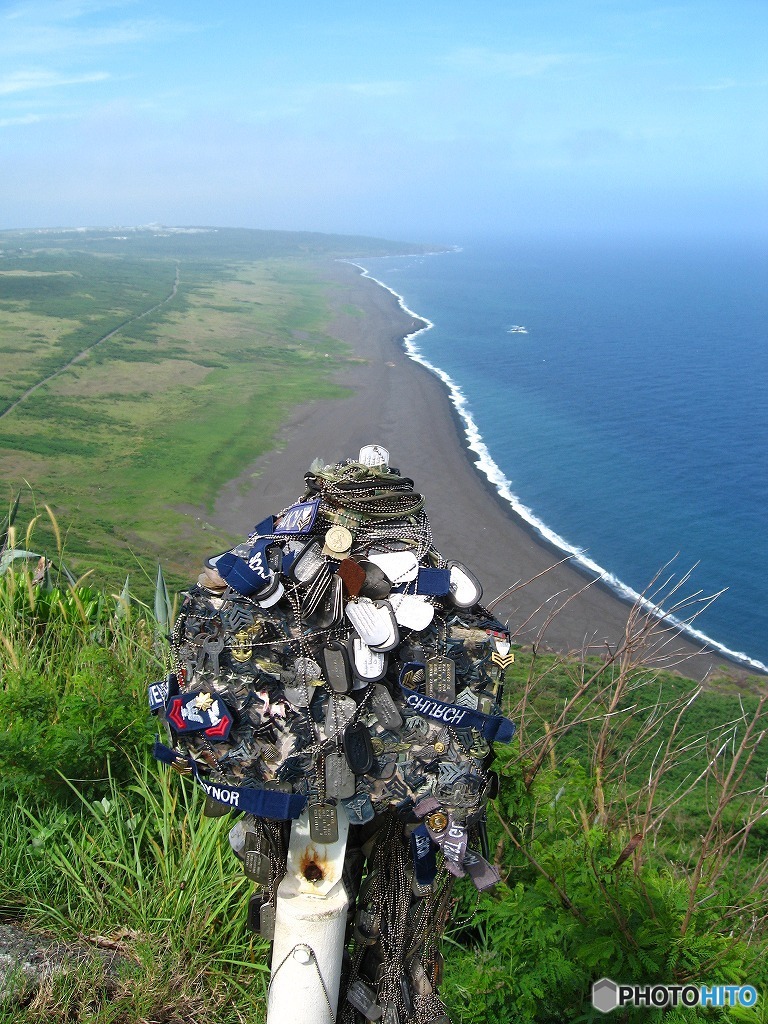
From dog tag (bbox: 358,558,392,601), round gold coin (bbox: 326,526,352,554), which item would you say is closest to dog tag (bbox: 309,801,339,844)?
dog tag (bbox: 358,558,392,601)

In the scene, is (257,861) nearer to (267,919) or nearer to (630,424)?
(267,919)

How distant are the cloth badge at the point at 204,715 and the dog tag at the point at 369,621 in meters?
0.48

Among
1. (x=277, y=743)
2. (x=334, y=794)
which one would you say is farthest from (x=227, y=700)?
(x=334, y=794)

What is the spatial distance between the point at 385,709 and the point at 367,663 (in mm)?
166

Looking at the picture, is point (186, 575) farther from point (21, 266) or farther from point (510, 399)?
point (21, 266)

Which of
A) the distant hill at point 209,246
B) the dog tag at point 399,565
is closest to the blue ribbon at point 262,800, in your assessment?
the dog tag at point 399,565

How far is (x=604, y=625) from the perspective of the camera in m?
26.4

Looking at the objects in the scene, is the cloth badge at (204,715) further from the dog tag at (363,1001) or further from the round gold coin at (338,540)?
the dog tag at (363,1001)

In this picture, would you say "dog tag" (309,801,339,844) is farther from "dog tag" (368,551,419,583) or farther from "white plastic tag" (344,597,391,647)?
"dog tag" (368,551,419,583)

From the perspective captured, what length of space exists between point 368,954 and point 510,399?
166ft

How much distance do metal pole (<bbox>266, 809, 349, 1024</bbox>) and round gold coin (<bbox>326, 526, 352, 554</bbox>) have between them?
0.85 meters

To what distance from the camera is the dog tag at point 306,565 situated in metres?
2.69
